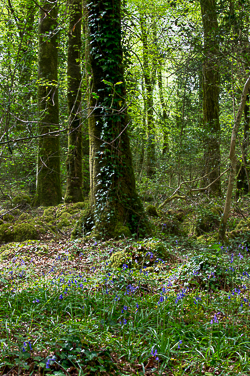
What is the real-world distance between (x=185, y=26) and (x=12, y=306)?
7442mm

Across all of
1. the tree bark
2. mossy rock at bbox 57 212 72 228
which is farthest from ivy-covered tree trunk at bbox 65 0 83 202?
the tree bark

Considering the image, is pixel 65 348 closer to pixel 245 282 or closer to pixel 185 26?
pixel 245 282

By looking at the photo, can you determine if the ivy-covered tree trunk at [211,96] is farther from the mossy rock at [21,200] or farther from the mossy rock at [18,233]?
the mossy rock at [21,200]

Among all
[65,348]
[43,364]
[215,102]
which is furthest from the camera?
[215,102]

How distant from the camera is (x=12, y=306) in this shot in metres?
3.29

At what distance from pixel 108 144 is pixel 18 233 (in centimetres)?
329

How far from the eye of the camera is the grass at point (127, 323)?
2.39 meters

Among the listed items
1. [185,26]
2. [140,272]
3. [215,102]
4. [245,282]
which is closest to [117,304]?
[140,272]

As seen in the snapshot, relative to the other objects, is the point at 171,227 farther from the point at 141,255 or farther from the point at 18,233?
the point at 18,233

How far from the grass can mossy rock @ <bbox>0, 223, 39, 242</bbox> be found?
2811 millimetres

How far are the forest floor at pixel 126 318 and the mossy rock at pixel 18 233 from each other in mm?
2031

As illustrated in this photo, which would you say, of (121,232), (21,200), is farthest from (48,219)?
(121,232)

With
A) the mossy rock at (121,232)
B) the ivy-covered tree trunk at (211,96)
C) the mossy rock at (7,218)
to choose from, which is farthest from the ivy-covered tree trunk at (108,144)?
the mossy rock at (7,218)

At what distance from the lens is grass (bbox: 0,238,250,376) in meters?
2.39
